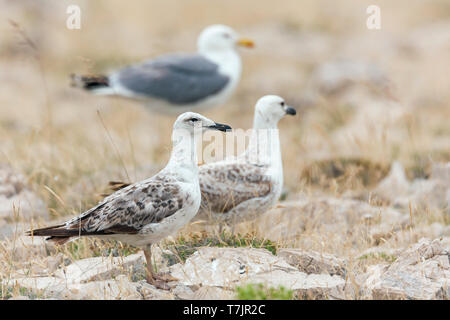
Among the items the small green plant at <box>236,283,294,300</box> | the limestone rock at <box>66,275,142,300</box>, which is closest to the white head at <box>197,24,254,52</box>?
the limestone rock at <box>66,275,142,300</box>

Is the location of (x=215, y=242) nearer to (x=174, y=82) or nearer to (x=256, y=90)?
(x=174, y=82)

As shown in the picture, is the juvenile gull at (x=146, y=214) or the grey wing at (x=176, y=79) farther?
the grey wing at (x=176, y=79)

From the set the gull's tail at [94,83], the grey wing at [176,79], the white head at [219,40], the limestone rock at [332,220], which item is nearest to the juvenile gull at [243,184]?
the limestone rock at [332,220]

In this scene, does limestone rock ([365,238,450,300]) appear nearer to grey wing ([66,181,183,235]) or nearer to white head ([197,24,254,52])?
grey wing ([66,181,183,235])

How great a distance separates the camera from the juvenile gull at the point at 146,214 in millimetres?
4887

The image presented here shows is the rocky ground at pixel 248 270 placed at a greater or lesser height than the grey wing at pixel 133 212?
lesser

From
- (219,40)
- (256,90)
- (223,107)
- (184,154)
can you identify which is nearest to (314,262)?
(184,154)

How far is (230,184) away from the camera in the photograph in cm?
622

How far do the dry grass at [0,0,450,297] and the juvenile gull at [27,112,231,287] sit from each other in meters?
0.66

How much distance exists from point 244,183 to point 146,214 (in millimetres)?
1511

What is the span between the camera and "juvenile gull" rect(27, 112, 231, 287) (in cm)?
489

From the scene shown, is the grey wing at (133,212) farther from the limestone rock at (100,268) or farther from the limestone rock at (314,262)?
the limestone rock at (314,262)

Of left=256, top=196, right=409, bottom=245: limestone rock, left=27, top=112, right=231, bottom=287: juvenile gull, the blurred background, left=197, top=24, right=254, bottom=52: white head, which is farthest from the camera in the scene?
left=197, top=24, right=254, bottom=52: white head
